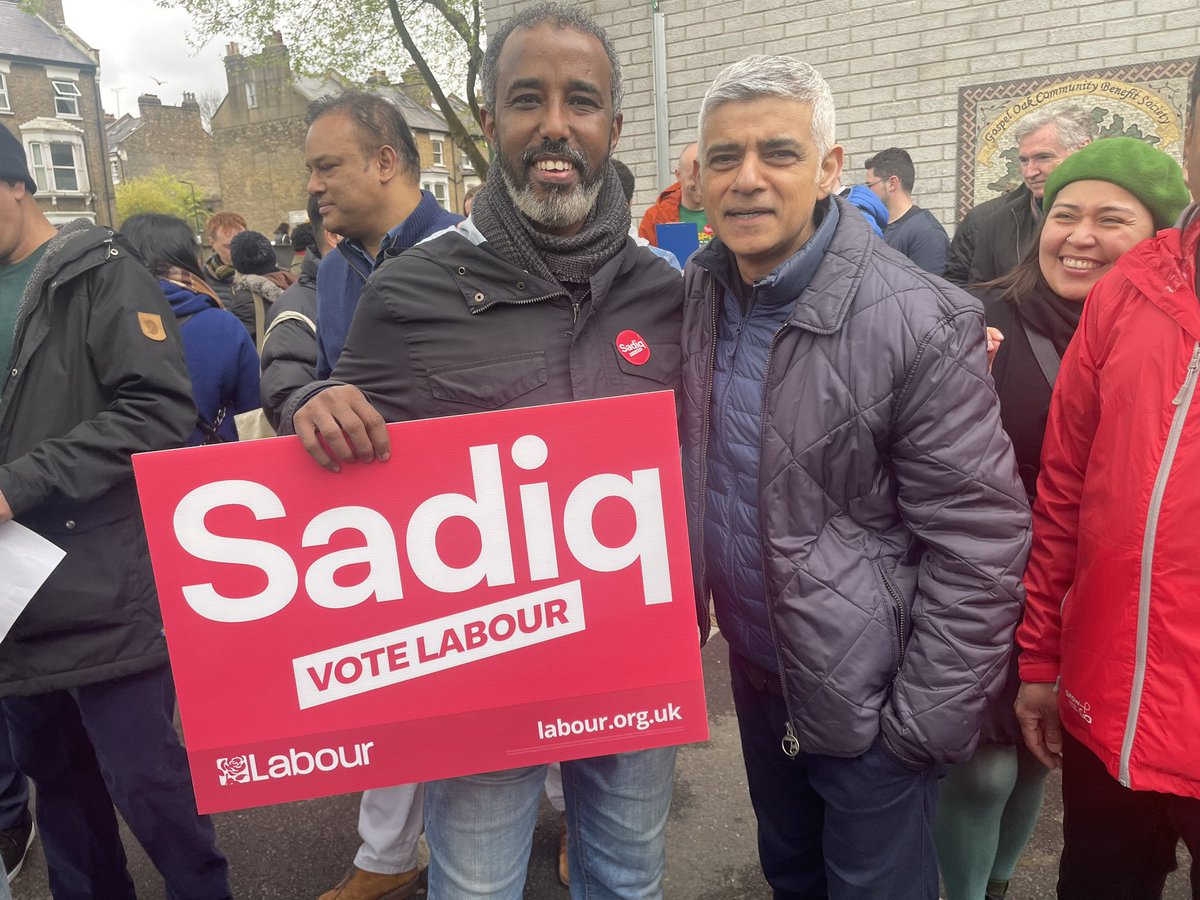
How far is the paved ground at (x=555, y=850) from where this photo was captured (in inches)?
99.6

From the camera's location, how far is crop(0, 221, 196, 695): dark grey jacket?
6.48 feet

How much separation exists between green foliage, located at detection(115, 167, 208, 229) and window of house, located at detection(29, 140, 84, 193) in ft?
11.8

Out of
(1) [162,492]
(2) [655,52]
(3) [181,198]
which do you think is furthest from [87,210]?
(1) [162,492]

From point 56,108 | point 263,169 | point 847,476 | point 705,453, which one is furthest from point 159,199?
point 847,476

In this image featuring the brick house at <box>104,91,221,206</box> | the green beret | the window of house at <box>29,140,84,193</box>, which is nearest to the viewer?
the green beret

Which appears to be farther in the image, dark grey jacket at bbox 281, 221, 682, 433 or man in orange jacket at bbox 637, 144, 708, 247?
man in orange jacket at bbox 637, 144, 708, 247

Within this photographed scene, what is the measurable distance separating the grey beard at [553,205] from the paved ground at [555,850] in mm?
2077

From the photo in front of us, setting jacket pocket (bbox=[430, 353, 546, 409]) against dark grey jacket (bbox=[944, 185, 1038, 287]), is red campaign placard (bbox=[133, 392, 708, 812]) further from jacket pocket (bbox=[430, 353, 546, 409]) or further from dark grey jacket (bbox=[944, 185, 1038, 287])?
dark grey jacket (bbox=[944, 185, 1038, 287])

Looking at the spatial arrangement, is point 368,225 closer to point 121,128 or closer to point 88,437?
point 88,437

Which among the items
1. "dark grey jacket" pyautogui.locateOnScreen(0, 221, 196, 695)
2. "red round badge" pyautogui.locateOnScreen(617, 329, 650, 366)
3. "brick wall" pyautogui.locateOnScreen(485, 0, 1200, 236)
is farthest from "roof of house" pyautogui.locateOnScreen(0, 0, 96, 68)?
"red round badge" pyautogui.locateOnScreen(617, 329, 650, 366)

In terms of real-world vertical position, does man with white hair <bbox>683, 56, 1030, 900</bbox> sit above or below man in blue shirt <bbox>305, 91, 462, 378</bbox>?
below

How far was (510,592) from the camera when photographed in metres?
1.50

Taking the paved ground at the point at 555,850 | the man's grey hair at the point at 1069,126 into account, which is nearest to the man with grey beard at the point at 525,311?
the paved ground at the point at 555,850

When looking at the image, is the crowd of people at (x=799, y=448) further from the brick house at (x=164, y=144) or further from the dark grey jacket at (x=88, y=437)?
the brick house at (x=164, y=144)
